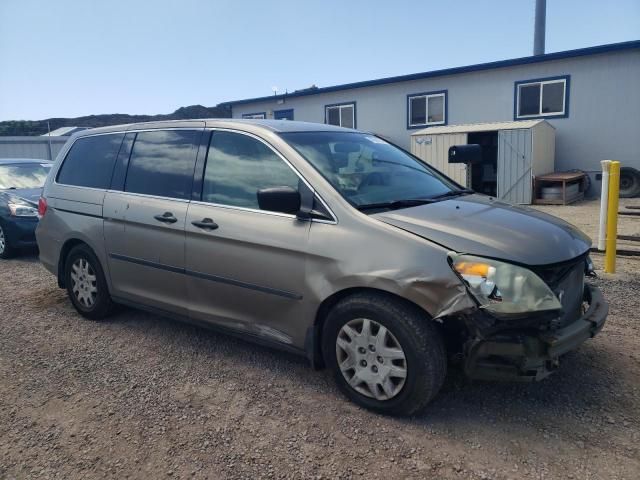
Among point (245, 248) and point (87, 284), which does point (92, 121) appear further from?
point (245, 248)

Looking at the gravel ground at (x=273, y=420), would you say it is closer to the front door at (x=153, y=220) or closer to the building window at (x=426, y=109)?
the front door at (x=153, y=220)

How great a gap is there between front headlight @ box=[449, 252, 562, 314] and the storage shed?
37.6ft

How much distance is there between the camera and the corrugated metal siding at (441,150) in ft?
50.3

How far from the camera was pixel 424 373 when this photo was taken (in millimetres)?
2811

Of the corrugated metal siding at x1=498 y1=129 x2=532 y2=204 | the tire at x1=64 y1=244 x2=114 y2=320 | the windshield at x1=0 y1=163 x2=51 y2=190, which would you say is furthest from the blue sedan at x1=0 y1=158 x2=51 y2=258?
the corrugated metal siding at x1=498 y1=129 x2=532 y2=204

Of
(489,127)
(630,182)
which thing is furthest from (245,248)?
(630,182)

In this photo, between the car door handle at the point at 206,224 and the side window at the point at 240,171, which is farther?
the car door handle at the point at 206,224

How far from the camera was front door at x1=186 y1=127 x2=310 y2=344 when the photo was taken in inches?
130

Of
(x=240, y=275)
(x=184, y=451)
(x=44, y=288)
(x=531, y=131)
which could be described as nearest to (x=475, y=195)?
(x=240, y=275)

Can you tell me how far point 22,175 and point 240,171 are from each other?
711 cm

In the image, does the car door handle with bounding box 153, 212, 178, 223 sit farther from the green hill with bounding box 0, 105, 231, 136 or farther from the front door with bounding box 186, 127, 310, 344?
the green hill with bounding box 0, 105, 231, 136

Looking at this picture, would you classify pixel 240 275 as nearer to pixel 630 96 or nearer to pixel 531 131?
pixel 531 131

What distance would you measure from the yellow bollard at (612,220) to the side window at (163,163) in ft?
15.0

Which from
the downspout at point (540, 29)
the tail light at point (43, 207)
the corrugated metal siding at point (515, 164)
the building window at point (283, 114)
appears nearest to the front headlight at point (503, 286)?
the tail light at point (43, 207)
